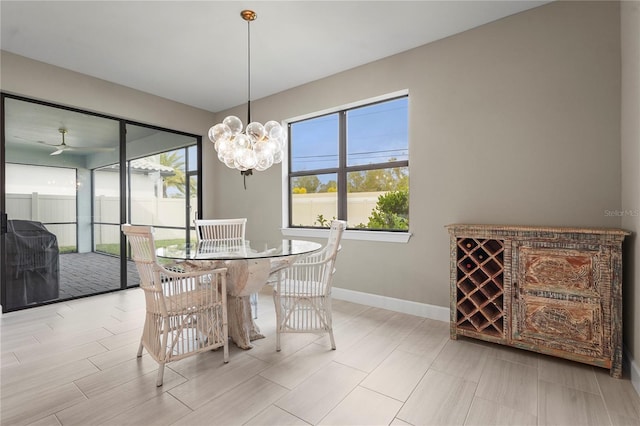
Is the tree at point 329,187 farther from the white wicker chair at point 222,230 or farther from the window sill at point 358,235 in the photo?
the white wicker chair at point 222,230

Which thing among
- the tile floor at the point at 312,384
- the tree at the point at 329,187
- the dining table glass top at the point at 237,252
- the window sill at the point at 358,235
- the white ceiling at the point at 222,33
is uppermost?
the white ceiling at the point at 222,33

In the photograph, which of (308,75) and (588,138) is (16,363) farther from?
A: (588,138)

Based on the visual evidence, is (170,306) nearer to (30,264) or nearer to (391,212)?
(391,212)

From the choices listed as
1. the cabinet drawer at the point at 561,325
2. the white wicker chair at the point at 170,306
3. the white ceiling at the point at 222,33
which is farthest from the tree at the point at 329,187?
the cabinet drawer at the point at 561,325

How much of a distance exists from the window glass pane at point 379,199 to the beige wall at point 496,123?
20cm

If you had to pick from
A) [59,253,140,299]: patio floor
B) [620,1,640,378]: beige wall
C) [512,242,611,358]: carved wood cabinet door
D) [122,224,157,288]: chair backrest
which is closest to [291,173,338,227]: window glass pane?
[512,242,611,358]: carved wood cabinet door

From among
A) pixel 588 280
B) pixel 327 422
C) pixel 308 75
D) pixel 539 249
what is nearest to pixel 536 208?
pixel 539 249

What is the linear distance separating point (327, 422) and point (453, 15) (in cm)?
313

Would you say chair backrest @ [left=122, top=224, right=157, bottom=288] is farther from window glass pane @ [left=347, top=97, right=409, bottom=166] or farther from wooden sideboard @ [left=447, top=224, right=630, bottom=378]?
window glass pane @ [left=347, top=97, right=409, bottom=166]

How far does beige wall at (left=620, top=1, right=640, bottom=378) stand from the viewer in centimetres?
182

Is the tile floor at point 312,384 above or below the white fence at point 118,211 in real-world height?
below

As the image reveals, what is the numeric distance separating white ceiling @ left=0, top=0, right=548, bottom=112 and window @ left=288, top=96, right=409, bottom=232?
2.01 ft

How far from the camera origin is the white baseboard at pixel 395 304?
9.66 feet

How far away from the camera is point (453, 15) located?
8.45ft
